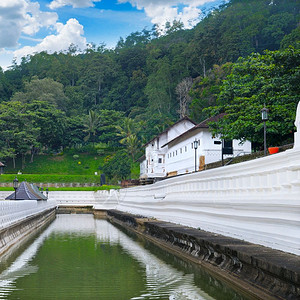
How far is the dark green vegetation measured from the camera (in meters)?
28.7

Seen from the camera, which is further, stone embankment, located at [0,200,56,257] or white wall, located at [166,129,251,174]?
white wall, located at [166,129,251,174]

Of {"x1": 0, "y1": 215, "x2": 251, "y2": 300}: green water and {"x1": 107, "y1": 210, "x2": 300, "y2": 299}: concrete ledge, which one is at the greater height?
{"x1": 107, "y1": 210, "x2": 300, "y2": 299}: concrete ledge

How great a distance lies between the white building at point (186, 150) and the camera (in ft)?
127

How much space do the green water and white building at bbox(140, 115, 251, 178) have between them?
17.9 meters

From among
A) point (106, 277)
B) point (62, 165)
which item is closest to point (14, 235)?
point (106, 277)

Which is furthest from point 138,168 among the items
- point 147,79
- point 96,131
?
point 147,79

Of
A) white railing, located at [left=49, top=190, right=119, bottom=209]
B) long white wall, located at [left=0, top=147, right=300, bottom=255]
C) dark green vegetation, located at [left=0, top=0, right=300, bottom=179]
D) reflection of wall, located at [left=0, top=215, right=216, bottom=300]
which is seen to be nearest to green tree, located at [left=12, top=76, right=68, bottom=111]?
dark green vegetation, located at [left=0, top=0, right=300, bottom=179]

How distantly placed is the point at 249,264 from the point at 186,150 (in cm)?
3770

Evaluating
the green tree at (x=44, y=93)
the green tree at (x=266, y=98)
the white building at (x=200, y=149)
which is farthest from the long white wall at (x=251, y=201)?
the green tree at (x=44, y=93)

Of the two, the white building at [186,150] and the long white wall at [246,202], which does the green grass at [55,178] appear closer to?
the white building at [186,150]

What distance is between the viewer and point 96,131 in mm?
112250

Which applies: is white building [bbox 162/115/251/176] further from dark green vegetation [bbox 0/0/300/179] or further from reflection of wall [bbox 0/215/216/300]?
reflection of wall [bbox 0/215/216/300]

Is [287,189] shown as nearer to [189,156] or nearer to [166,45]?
[189,156]

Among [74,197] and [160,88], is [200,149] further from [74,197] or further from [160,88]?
[160,88]
